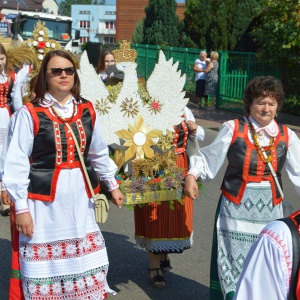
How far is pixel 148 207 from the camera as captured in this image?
502 centimetres

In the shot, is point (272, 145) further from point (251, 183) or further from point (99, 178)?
point (99, 178)

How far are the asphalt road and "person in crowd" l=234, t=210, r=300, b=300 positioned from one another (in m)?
2.79

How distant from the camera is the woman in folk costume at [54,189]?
3.60 meters

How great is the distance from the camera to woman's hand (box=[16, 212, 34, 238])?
11.7ft

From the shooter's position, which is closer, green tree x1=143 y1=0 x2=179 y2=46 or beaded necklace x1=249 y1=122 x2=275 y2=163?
beaded necklace x1=249 y1=122 x2=275 y2=163

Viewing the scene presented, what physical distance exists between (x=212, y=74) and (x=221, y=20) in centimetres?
635

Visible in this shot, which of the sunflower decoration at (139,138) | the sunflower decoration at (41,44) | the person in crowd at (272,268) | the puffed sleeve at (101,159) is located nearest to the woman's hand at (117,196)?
the puffed sleeve at (101,159)

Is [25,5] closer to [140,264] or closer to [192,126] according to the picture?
[140,264]

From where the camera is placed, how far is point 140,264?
5.57 metres

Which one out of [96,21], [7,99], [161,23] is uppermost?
[96,21]

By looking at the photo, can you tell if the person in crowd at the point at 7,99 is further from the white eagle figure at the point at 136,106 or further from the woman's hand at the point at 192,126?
the woman's hand at the point at 192,126

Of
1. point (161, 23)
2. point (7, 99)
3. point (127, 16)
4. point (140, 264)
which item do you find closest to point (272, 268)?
point (140, 264)

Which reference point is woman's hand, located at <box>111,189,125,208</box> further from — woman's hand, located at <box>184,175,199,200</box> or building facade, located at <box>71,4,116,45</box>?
building facade, located at <box>71,4,116,45</box>

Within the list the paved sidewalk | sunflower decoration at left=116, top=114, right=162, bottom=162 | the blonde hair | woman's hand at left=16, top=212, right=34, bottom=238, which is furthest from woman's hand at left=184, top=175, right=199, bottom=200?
the blonde hair
